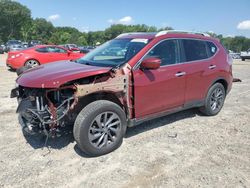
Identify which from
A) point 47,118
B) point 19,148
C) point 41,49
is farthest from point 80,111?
point 41,49

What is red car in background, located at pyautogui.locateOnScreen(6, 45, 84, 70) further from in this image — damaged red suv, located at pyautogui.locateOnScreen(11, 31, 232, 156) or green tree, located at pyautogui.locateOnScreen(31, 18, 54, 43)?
green tree, located at pyautogui.locateOnScreen(31, 18, 54, 43)

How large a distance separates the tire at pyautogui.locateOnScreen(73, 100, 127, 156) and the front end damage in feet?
0.64

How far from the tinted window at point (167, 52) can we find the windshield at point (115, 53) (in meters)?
0.23

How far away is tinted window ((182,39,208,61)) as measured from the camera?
17.2 ft

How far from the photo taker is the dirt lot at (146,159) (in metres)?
3.47

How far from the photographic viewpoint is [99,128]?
408cm

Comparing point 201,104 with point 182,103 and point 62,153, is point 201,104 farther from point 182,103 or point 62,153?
point 62,153

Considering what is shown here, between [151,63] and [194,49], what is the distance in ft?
5.00

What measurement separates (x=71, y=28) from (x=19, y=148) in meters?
129

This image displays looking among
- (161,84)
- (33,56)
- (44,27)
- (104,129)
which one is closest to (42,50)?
(33,56)

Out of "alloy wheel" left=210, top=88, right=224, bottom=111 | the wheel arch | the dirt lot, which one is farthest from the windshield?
"alloy wheel" left=210, top=88, right=224, bottom=111

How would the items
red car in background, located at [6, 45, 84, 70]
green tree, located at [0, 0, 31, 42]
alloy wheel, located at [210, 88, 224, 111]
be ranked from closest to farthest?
alloy wheel, located at [210, 88, 224, 111] → red car in background, located at [6, 45, 84, 70] → green tree, located at [0, 0, 31, 42]

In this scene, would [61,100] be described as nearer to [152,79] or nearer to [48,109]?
[48,109]

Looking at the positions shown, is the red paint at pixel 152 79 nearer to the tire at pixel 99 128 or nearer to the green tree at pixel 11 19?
the tire at pixel 99 128
